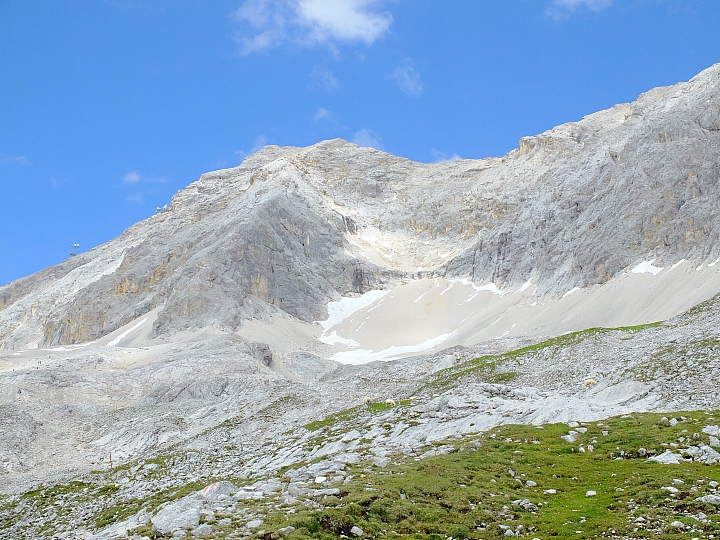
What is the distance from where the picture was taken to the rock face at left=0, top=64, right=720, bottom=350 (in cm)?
13188

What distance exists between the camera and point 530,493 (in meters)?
22.9

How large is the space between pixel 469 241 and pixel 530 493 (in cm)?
16910

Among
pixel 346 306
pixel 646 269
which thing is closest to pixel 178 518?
pixel 646 269

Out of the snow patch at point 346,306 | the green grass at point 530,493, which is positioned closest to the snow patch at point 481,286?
the snow patch at point 346,306

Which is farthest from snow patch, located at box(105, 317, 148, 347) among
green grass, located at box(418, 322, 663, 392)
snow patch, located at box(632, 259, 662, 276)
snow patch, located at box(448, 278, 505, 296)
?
snow patch, located at box(632, 259, 662, 276)

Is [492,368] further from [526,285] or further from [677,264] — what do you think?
[526,285]

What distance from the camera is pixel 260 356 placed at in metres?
105

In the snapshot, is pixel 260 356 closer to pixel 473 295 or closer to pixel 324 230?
pixel 473 295

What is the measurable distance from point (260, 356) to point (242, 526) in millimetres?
86512

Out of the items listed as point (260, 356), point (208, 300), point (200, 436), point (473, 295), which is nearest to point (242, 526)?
point (200, 436)

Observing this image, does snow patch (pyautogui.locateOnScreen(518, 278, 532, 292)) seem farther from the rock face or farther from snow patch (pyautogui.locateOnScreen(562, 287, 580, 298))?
snow patch (pyautogui.locateOnScreen(562, 287, 580, 298))

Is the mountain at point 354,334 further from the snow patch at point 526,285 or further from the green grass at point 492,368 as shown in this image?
the snow patch at point 526,285

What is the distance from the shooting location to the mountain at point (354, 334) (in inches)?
1399

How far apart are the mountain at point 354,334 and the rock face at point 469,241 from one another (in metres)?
0.53
